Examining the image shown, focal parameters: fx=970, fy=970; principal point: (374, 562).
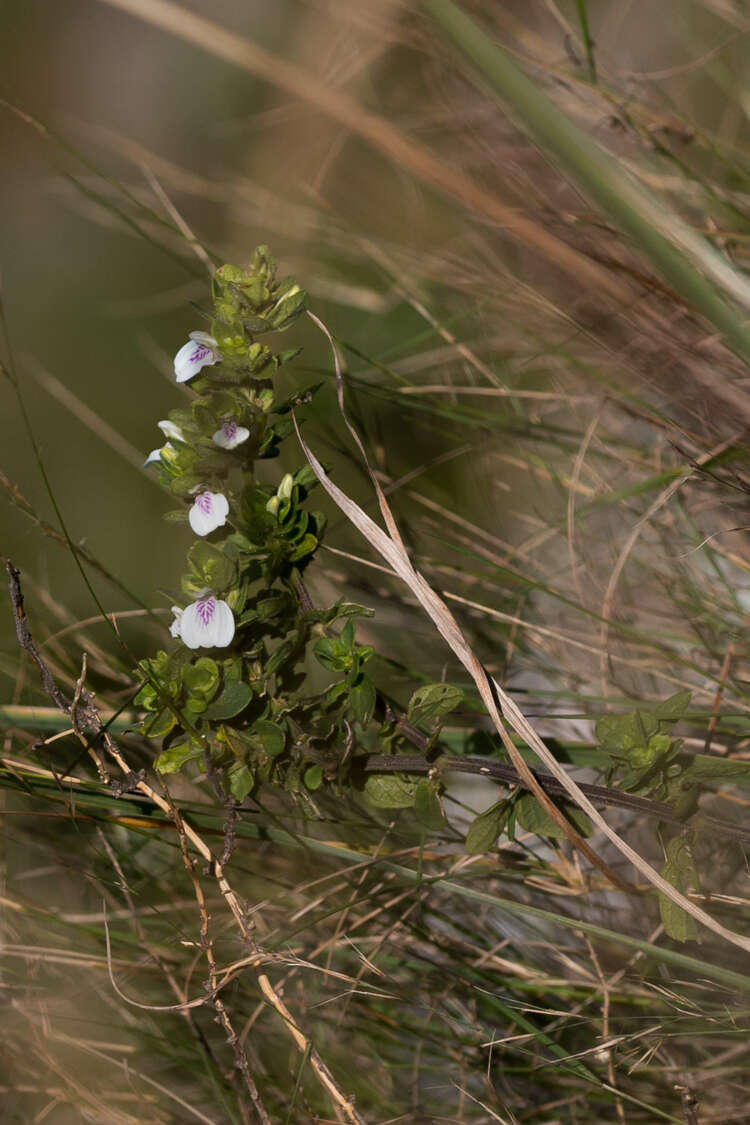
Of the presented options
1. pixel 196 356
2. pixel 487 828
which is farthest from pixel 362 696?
pixel 196 356

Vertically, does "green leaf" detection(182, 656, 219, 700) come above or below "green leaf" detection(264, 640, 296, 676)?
below

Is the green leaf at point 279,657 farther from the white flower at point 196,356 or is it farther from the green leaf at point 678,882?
the green leaf at point 678,882

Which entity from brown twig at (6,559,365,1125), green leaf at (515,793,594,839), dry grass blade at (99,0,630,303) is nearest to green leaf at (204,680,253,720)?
brown twig at (6,559,365,1125)

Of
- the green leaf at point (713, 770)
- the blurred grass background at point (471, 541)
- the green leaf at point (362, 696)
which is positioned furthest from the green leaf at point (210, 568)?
the green leaf at point (713, 770)

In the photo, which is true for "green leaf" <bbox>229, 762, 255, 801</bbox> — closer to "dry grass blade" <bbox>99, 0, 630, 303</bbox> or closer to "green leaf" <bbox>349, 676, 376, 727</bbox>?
"green leaf" <bbox>349, 676, 376, 727</bbox>

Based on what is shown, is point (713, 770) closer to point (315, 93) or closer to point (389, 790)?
point (389, 790)
